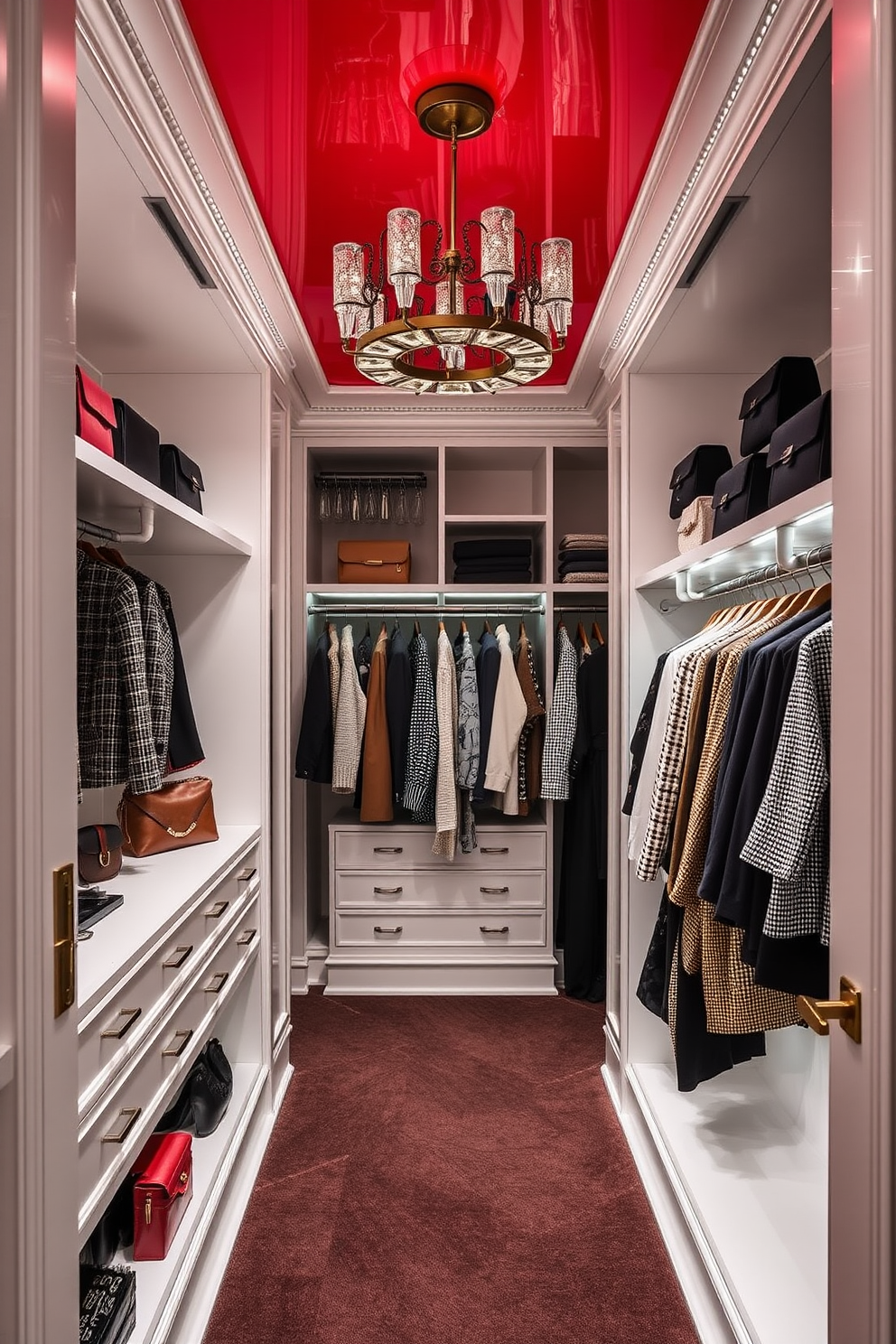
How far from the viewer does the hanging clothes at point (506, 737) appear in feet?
12.0

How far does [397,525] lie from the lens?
14.1 feet

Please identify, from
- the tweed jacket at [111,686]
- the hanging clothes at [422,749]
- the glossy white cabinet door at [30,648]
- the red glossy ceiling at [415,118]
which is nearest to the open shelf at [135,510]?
the tweed jacket at [111,686]

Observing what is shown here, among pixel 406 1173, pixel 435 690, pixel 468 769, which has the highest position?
pixel 435 690

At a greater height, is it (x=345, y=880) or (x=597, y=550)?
(x=597, y=550)

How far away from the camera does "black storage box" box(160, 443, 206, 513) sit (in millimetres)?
2330

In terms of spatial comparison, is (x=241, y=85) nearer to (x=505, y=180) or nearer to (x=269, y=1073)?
Result: (x=505, y=180)

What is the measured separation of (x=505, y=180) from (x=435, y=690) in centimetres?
204

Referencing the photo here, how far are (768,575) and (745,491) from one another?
205 millimetres

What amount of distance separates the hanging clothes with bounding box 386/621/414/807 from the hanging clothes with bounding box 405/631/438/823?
0.04m

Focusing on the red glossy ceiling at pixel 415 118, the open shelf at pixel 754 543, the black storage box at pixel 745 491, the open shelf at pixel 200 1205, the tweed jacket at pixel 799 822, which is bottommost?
the open shelf at pixel 200 1205

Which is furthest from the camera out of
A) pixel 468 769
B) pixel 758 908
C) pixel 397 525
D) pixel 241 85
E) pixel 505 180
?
pixel 397 525

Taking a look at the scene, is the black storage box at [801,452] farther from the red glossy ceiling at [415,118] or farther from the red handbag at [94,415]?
the red handbag at [94,415]

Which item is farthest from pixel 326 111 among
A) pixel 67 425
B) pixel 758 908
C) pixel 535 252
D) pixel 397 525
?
pixel 397 525

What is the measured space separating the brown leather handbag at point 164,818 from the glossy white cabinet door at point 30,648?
4.47 feet
